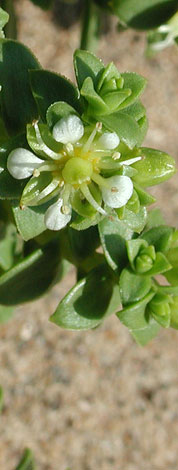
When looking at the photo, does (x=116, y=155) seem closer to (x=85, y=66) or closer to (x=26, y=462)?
(x=85, y=66)

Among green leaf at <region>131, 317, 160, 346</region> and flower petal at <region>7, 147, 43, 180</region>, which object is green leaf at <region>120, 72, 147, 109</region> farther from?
green leaf at <region>131, 317, 160, 346</region>

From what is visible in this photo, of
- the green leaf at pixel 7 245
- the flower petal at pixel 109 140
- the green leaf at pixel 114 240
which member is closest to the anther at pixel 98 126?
the flower petal at pixel 109 140

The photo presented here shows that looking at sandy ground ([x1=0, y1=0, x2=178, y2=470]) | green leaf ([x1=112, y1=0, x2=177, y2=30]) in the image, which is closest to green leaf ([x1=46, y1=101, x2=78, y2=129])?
green leaf ([x1=112, y1=0, x2=177, y2=30])

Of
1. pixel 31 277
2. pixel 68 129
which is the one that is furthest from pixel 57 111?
pixel 31 277

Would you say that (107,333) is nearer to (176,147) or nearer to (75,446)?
(75,446)

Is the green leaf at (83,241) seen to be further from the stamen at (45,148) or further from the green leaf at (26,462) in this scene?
the green leaf at (26,462)
